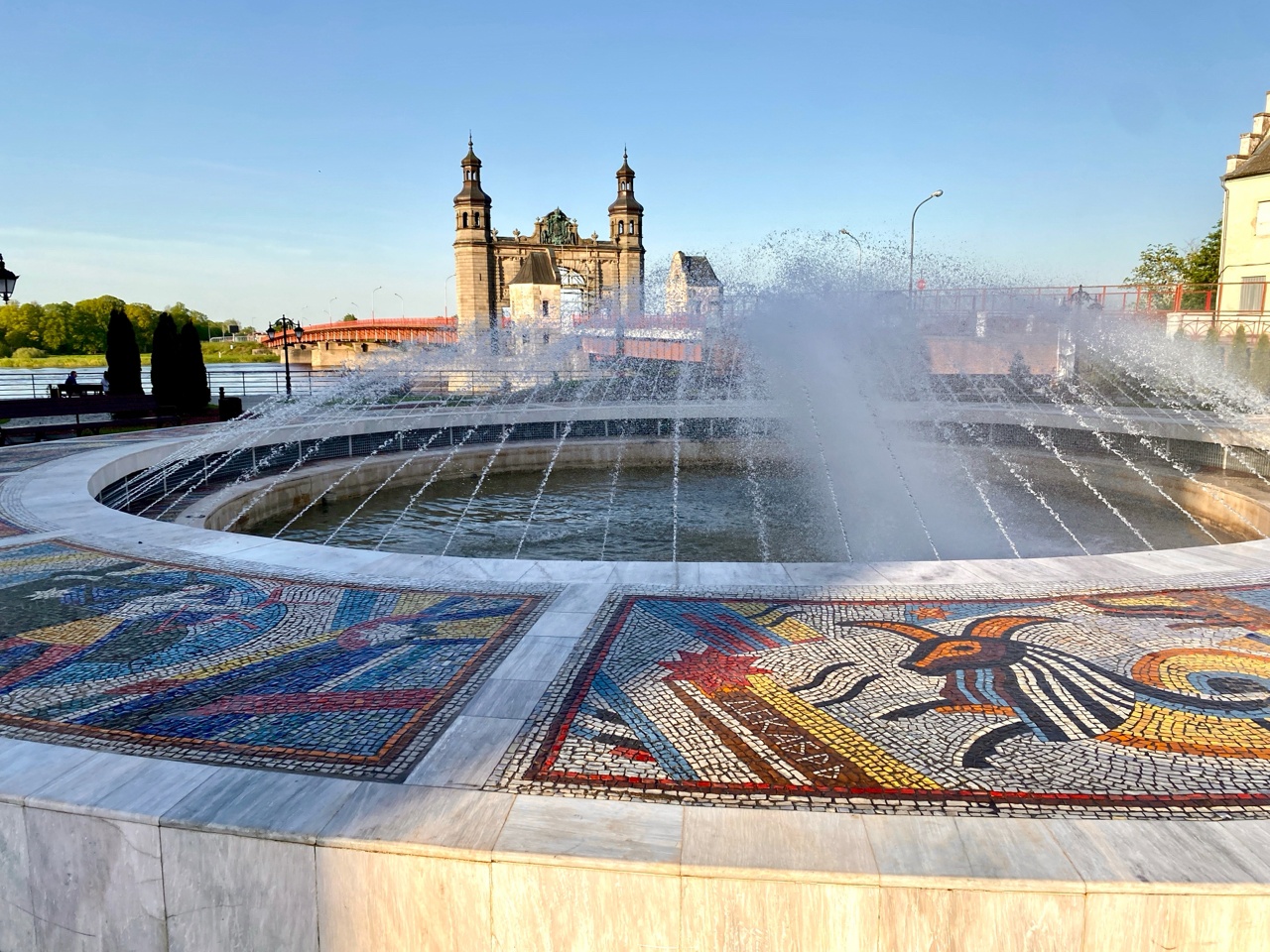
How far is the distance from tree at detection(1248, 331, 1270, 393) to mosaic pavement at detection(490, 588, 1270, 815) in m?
20.9

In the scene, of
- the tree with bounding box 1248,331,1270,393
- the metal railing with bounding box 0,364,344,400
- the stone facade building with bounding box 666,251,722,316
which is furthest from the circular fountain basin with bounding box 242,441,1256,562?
the stone facade building with bounding box 666,251,722,316

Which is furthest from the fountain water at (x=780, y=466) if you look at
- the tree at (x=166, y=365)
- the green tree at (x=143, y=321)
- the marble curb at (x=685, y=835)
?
the green tree at (x=143, y=321)

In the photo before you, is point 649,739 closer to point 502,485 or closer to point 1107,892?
point 1107,892

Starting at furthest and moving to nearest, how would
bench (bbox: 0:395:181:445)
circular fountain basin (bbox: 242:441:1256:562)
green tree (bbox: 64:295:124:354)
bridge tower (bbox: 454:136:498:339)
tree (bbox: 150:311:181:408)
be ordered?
green tree (bbox: 64:295:124:354), bridge tower (bbox: 454:136:498:339), tree (bbox: 150:311:181:408), bench (bbox: 0:395:181:445), circular fountain basin (bbox: 242:441:1256:562)

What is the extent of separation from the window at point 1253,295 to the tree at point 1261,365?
8.80 meters

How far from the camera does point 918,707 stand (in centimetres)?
441

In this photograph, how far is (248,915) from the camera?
322 cm

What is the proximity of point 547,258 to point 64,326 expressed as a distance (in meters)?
59.4

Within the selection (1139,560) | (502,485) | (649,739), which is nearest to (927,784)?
(649,739)

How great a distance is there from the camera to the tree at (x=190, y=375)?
68.1ft

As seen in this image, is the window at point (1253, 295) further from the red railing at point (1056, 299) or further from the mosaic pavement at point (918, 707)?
the mosaic pavement at point (918, 707)

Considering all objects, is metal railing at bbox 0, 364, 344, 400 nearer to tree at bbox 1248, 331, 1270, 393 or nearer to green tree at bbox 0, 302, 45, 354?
tree at bbox 1248, 331, 1270, 393

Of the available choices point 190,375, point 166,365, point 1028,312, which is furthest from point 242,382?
point 1028,312

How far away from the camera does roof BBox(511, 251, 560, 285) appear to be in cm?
7362
